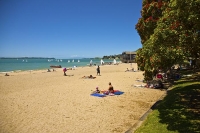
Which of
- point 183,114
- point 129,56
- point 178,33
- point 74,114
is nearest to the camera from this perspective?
point 178,33

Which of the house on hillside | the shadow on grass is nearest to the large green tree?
the shadow on grass

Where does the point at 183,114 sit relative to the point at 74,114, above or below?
above

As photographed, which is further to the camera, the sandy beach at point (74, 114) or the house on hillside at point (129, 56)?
the house on hillside at point (129, 56)

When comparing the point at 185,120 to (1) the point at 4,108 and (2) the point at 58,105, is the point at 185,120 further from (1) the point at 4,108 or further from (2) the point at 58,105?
(1) the point at 4,108

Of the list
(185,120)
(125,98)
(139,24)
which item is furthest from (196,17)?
(139,24)

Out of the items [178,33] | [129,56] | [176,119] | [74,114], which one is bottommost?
[74,114]

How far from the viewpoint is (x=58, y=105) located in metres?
13.8

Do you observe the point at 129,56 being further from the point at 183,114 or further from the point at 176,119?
the point at 176,119

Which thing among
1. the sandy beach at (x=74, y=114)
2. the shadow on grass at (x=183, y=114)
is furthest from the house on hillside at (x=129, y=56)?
the shadow on grass at (x=183, y=114)

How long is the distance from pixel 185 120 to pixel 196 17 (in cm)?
473

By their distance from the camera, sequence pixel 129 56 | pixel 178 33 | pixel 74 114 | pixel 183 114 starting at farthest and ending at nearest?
pixel 129 56 < pixel 74 114 < pixel 183 114 < pixel 178 33

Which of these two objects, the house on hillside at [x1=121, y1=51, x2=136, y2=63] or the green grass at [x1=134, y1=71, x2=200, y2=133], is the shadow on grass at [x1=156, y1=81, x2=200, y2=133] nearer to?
the green grass at [x1=134, y1=71, x2=200, y2=133]

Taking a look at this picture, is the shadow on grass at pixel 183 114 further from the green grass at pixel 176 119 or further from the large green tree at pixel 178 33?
the large green tree at pixel 178 33

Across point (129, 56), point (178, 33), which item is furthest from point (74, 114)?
point (129, 56)
